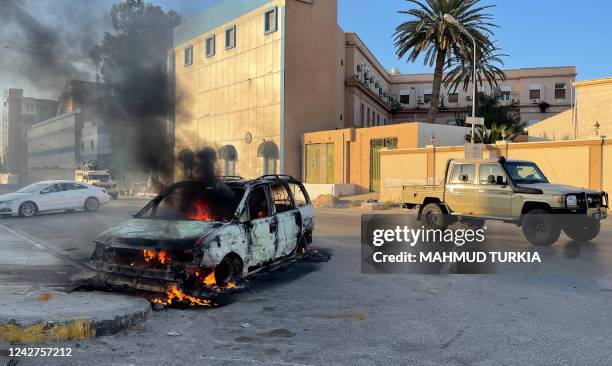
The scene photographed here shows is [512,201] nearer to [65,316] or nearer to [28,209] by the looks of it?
[65,316]

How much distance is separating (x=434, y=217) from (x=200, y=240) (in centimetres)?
761

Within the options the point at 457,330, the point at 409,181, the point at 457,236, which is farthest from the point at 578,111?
the point at 457,330

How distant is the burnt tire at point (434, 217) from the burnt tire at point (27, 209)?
43.9 ft

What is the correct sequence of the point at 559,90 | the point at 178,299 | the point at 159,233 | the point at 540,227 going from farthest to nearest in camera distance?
1. the point at 559,90
2. the point at 540,227
3. the point at 159,233
4. the point at 178,299

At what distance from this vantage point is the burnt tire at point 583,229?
1034cm

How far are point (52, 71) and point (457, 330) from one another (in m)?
9.38

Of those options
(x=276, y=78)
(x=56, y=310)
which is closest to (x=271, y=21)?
(x=276, y=78)

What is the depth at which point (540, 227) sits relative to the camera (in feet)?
32.8

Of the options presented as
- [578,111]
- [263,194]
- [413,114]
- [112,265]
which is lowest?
[112,265]

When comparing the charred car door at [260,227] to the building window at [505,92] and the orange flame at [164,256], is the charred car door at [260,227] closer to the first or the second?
the orange flame at [164,256]

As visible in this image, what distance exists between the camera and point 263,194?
746cm

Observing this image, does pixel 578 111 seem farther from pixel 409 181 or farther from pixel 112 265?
pixel 112 265

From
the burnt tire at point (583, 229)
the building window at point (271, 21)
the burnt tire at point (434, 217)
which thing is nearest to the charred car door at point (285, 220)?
the burnt tire at point (434, 217)

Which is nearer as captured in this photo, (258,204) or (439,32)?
(258,204)
